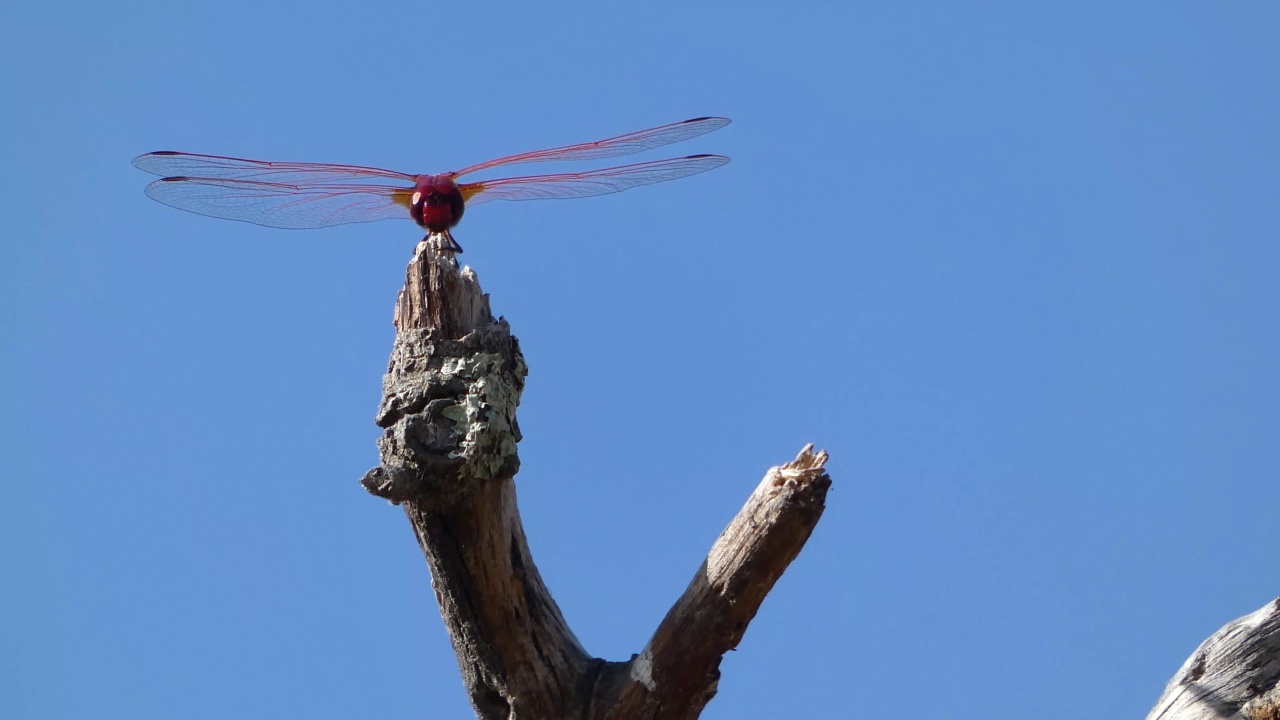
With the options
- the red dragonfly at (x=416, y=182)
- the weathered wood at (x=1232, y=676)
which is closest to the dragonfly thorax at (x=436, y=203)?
the red dragonfly at (x=416, y=182)

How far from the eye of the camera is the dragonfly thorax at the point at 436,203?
6480 mm

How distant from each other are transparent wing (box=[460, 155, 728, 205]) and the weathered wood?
416 cm

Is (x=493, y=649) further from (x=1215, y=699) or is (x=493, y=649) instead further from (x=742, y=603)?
(x=1215, y=699)

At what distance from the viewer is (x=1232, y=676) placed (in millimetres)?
4562

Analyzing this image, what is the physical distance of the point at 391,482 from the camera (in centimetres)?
439

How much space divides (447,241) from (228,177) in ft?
7.22

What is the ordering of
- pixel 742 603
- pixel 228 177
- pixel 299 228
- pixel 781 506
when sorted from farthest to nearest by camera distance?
pixel 299 228 → pixel 228 177 → pixel 742 603 → pixel 781 506

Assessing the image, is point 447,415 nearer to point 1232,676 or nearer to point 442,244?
point 442,244

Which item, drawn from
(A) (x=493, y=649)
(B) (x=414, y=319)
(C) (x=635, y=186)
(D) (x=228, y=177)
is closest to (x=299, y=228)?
(D) (x=228, y=177)

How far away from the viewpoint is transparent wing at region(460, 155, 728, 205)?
23.6 feet

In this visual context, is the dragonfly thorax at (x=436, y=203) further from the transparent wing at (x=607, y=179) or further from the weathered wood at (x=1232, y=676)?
the weathered wood at (x=1232, y=676)

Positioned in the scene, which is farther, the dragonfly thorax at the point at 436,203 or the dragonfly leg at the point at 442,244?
the dragonfly thorax at the point at 436,203

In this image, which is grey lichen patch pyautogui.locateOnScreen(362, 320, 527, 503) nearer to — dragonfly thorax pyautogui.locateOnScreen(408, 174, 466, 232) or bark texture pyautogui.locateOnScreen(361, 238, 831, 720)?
bark texture pyautogui.locateOnScreen(361, 238, 831, 720)

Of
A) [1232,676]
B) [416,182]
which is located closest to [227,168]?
[416,182]
